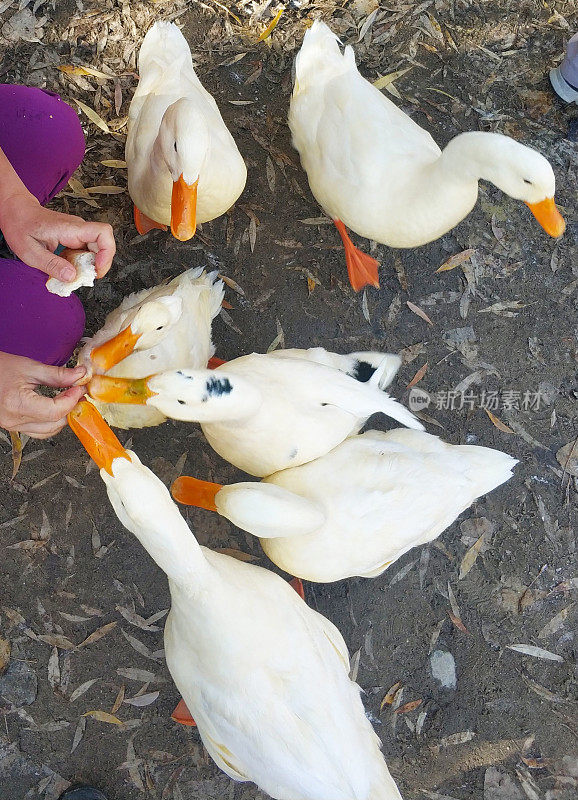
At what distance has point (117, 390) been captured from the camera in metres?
1.54

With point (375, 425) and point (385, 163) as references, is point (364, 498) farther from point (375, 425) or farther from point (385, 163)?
point (385, 163)

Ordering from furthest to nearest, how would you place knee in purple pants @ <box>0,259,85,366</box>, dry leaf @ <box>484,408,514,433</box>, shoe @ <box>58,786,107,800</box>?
dry leaf @ <box>484,408,514,433</box>, shoe @ <box>58,786,107,800</box>, knee in purple pants @ <box>0,259,85,366</box>

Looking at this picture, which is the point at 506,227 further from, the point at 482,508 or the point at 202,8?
the point at 202,8

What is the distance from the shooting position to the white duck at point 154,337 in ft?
5.13

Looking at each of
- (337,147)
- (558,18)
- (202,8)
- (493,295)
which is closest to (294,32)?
(202,8)

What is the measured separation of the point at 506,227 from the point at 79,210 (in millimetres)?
1566

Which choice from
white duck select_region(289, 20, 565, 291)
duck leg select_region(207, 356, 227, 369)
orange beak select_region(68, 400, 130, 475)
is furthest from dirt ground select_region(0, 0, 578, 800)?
orange beak select_region(68, 400, 130, 475)

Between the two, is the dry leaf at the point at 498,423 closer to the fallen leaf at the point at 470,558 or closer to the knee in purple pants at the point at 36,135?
the fallen leaf at the point at 470,558

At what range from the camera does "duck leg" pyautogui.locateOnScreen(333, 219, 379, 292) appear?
2.26 meters

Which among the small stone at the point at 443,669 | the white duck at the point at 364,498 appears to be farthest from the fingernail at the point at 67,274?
the small stone at the point at 443,669

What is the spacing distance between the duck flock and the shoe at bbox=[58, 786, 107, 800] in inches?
24.8

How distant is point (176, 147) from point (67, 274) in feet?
1.53

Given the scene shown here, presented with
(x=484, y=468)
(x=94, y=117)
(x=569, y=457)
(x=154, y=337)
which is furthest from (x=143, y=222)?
(x=569, y=457)

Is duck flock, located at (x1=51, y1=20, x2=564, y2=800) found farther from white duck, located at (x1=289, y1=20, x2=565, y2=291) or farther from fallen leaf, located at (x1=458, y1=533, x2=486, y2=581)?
fallen leaf, located at (x1=458, y1=533, x2=486, y2=581)
